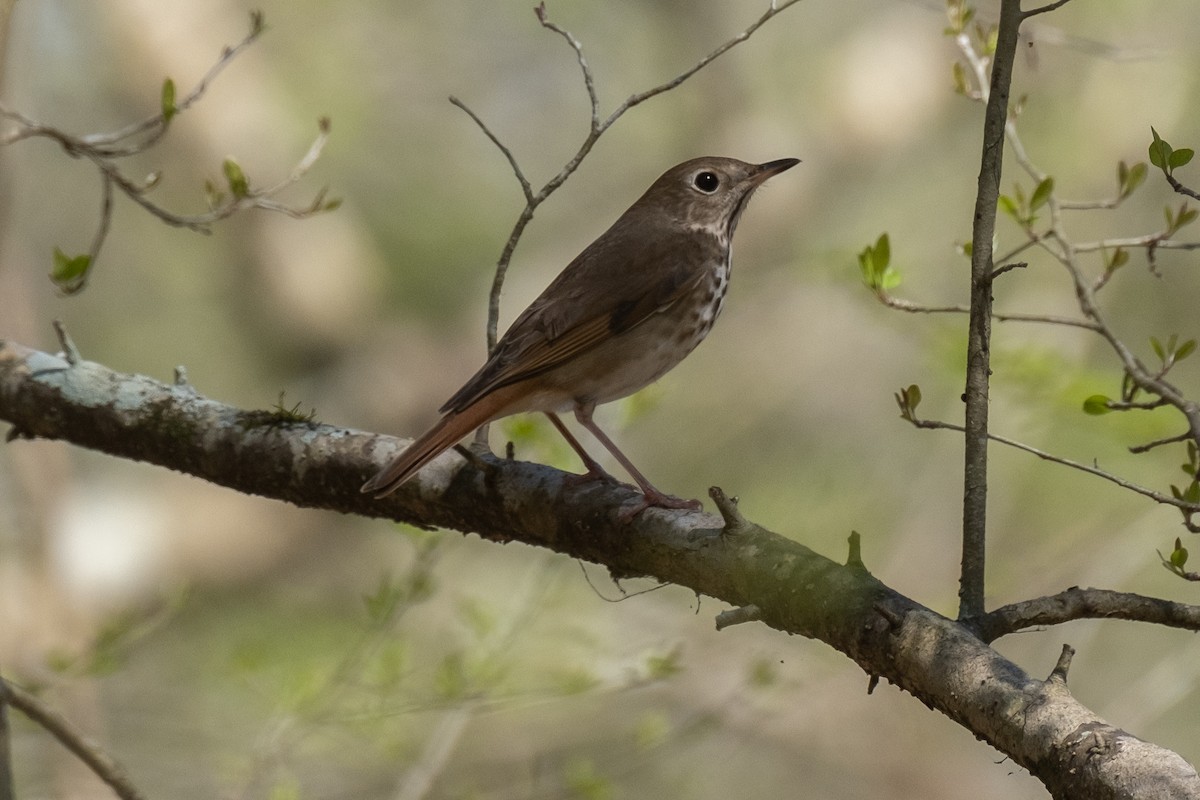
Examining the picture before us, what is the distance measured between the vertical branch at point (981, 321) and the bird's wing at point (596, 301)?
6.37 feet

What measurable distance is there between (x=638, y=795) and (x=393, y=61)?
7.88 meters

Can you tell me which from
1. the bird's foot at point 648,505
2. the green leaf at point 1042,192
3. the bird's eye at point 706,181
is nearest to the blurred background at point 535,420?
the green leaf at point 1042,192

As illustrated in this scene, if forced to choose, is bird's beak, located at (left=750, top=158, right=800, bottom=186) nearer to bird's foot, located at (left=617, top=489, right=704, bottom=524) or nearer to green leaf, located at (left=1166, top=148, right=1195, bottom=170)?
bird's foot, located at (left=617, top=489, right=704, bottom=524)

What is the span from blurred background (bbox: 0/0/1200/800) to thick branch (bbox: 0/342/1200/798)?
0.95 meters

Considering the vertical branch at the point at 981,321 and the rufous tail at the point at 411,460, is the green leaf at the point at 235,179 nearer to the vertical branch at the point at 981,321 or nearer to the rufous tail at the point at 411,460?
the rufous tail at the point at 411,460

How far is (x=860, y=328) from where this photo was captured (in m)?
11.4

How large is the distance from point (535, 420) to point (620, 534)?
1.95m

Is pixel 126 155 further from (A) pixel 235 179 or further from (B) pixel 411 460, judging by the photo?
(B) pixel 411 460

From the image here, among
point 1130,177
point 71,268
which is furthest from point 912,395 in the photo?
point 71,268

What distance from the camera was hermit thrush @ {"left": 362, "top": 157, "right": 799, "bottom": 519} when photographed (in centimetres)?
460

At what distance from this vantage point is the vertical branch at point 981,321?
282cm

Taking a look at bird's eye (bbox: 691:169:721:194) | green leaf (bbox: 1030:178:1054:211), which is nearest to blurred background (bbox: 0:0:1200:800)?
green leaf (bbox: 1030:178:1054:211)

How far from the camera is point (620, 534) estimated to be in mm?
3549

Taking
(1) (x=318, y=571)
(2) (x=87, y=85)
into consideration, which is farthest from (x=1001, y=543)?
(2) (x=87, y=85)
